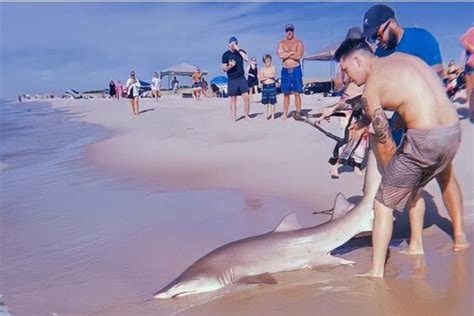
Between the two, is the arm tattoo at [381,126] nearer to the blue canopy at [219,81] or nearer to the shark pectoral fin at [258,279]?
the shark pectoral fin at [258,279]

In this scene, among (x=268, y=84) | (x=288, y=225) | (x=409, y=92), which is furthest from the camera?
(x=268, y=84)

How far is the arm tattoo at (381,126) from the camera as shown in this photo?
3396 mm

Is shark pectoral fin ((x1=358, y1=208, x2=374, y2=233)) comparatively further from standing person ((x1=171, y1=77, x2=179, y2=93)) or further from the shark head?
standing person ((x1=171, y1=77, x2=179, y2=93))

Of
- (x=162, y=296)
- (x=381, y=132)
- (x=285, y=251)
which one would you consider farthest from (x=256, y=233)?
(x=381, y=132)

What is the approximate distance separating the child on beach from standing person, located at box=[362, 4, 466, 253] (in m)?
8.17

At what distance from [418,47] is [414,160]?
119 cm

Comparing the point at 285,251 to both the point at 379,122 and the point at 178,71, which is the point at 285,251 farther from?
the point at 178,71

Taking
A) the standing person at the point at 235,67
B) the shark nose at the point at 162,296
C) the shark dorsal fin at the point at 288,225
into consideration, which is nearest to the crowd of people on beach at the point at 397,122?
the shark dorsal fin at the point at 288,225

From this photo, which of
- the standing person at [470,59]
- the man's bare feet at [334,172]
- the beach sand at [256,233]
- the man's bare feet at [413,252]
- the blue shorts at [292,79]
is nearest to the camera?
the beach sand at [256,233]

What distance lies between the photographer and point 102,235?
5137 mm

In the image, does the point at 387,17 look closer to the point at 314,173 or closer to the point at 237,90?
the point at 314,173

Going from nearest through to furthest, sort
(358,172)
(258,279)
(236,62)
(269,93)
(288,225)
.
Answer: (258,279) < (288,225) < (358,172) < (236,62) < (269,93)

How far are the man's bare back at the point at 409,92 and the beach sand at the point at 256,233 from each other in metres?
1.01

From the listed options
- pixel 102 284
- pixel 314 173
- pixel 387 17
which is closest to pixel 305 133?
pixel 314 173
